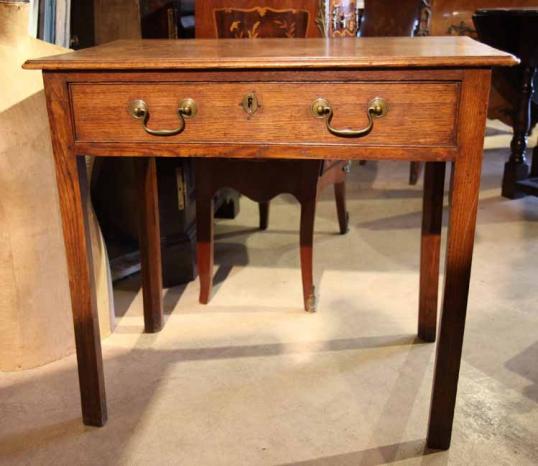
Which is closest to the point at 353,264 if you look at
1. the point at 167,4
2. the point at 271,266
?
the point at 271,266

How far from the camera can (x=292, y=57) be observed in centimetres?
125

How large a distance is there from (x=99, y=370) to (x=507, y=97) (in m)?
2.41

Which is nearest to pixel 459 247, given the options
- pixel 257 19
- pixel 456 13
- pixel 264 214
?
pixel 257 19

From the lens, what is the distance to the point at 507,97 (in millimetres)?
3166

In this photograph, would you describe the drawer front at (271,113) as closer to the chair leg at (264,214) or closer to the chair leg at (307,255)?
the chair leg at (307,255)

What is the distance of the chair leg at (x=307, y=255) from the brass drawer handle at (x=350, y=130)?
0.78m

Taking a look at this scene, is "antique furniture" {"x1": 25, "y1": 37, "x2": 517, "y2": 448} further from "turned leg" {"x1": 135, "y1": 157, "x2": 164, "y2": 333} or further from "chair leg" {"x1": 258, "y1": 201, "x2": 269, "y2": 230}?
"chair leg" {"x1": 258, "y1": 201, "x2": 269, "y2": 230}

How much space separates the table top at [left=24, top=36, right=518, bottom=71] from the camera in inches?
47.0

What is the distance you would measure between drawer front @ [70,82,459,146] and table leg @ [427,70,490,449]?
0.03 meters

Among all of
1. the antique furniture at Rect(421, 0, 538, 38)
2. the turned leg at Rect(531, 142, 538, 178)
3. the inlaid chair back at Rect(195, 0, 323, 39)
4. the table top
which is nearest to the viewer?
the table top

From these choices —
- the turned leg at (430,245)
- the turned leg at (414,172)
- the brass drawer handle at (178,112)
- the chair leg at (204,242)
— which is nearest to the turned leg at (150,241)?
the chair leg at (204,242)

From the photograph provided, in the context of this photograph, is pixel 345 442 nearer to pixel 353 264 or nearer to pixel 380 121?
pixel 380 121

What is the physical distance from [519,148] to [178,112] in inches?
88.7

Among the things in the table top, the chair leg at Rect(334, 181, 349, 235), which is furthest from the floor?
the table top
